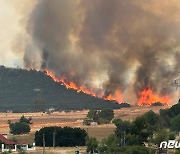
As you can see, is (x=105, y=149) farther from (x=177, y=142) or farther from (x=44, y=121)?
(x=44, y=121)

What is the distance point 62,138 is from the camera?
3757 inches

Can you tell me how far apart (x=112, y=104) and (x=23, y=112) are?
29.7 meters

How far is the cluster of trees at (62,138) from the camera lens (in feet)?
311

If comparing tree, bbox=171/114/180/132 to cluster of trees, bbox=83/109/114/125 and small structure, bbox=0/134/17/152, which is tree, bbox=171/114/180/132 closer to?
small structure, bbox=0/134/17/152

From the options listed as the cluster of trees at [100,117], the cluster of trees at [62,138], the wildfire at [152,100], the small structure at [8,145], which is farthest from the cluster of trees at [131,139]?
the wildfire at [152,100]

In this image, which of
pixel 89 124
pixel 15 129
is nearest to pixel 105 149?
pixel 15 129

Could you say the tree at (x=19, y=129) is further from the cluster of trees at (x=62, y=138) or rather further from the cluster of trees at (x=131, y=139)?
the cluster of trees at (x=131, y=139)

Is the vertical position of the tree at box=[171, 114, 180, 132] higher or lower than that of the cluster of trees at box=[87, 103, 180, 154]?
higher

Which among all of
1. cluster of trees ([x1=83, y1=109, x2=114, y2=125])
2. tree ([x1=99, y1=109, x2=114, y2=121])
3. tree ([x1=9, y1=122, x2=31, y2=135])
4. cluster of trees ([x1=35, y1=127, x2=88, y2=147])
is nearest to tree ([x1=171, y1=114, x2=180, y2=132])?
cluster of trees ([x1=35, y1=127, x2=88, y2=147])

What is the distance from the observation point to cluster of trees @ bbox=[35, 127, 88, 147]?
94.8 m

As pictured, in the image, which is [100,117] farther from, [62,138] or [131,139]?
[131,139]

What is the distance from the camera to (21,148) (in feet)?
286

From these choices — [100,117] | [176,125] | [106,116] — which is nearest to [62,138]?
[176,125]

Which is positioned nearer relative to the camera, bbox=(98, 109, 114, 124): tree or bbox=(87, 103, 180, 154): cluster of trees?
bbox=(87, 103, 180, 154): cluster of trees
